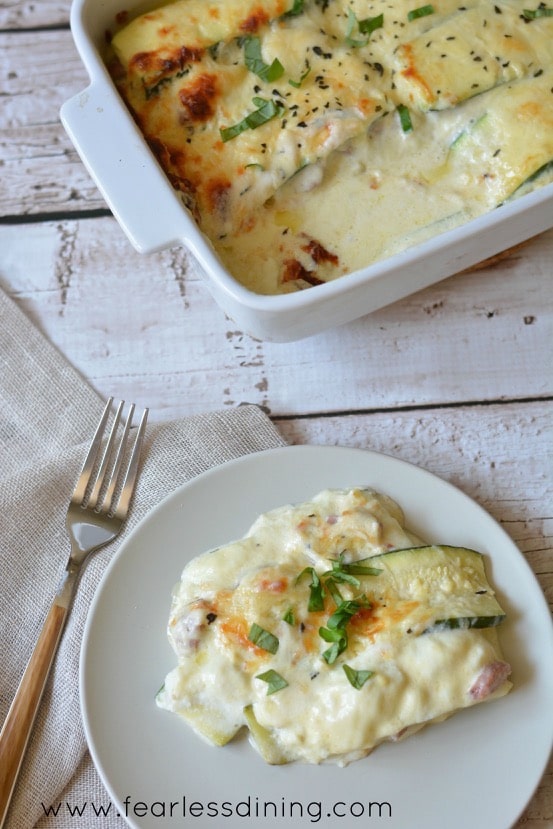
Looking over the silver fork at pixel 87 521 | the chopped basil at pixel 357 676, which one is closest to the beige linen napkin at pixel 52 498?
the silver fork at pixel 87 521

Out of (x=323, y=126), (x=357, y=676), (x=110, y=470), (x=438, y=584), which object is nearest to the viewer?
(x=357, y=676)

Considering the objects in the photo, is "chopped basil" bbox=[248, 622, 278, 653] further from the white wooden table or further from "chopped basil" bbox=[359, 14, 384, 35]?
"chopped basil" bbox=[359, 14, 384, 35]

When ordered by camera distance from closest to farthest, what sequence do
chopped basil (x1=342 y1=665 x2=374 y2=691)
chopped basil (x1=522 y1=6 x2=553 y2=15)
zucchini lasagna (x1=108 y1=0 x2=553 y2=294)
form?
chopped basil (x1=342 y1=665 x2=374 y2=691) < zucchini lasagna (x1=108 y1=0 x2=553 y2=294) < chopped basil (x1=522 y1=6 x2=553 y2=15)

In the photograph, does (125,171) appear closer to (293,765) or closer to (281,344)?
(281,344)

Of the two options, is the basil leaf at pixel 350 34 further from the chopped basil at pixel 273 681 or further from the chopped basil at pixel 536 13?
the chopped basil at pixel 273 681

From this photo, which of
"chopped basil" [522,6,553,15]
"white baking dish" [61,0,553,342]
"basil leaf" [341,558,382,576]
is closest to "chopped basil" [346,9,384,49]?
"chopped basil" [522,6,553,15]

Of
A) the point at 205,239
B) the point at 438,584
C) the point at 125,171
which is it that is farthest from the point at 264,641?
the point at 125,171

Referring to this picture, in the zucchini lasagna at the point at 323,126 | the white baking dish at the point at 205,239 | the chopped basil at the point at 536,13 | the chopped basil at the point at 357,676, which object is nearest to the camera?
the chopped basil at the point at 357,676
